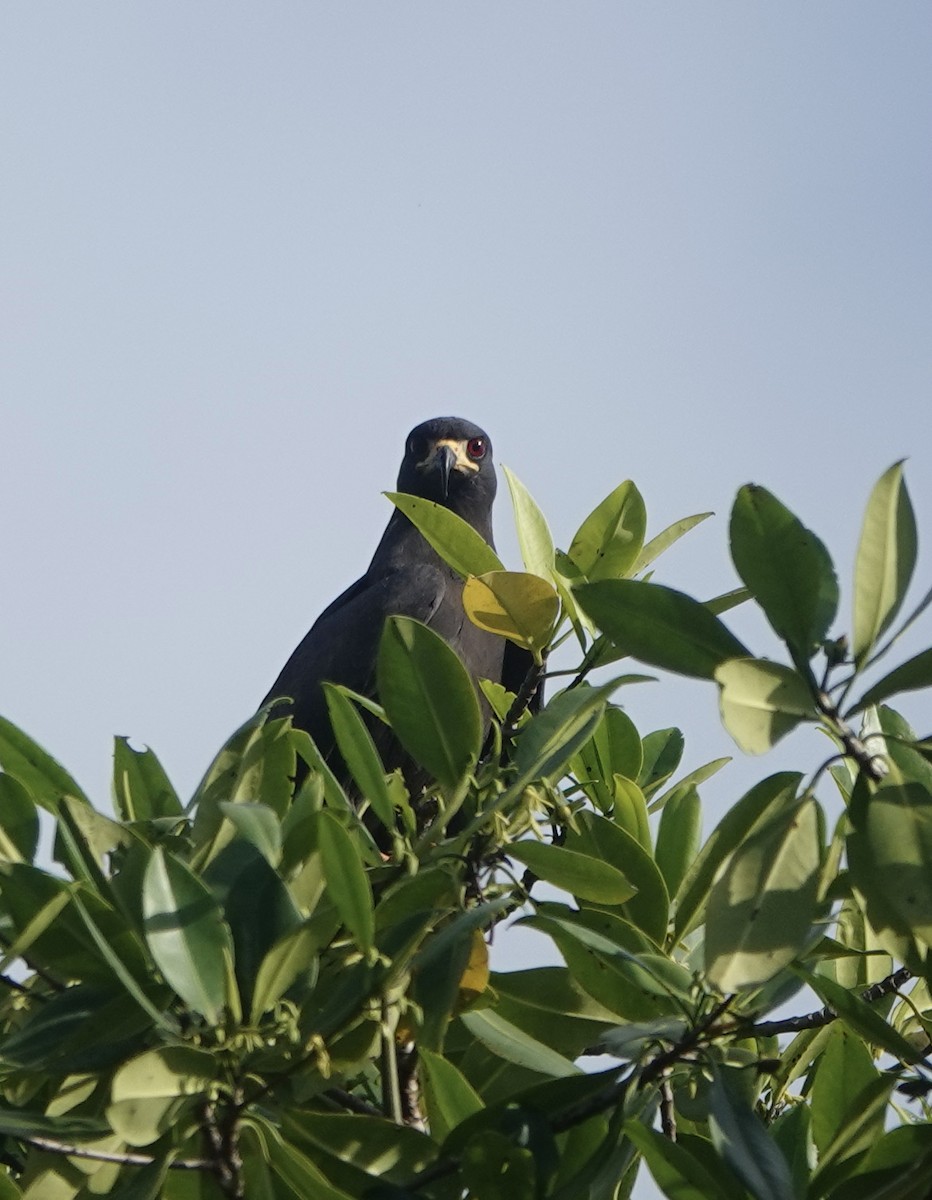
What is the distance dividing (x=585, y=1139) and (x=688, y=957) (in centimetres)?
51

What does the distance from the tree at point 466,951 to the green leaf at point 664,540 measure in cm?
63

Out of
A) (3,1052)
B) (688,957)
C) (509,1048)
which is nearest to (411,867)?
(509,1048)

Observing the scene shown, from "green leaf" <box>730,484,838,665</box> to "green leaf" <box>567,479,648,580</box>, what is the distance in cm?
89

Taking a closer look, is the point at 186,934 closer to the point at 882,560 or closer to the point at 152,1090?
the point at 152,1090

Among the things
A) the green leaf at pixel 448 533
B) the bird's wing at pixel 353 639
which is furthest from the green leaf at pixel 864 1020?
the bird's wing at pixel 353 639

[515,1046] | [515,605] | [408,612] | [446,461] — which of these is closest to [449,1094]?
[515,1046]

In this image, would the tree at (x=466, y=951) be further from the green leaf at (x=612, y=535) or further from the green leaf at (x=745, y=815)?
the green leaf at (x=612, y=535)

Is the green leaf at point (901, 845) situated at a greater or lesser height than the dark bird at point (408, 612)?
lesser

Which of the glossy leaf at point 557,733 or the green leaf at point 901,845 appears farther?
the glossy leaf at point 557,733

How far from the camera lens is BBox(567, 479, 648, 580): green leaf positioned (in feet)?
7.34

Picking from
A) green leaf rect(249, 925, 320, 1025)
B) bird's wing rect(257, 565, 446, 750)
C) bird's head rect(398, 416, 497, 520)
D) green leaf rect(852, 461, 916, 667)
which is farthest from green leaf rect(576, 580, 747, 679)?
bird's head rect(398, 416, 497, 520)

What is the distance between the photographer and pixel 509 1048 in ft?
5.15

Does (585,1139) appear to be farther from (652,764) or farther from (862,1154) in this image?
(652,764)

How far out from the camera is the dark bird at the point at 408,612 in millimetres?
5316
